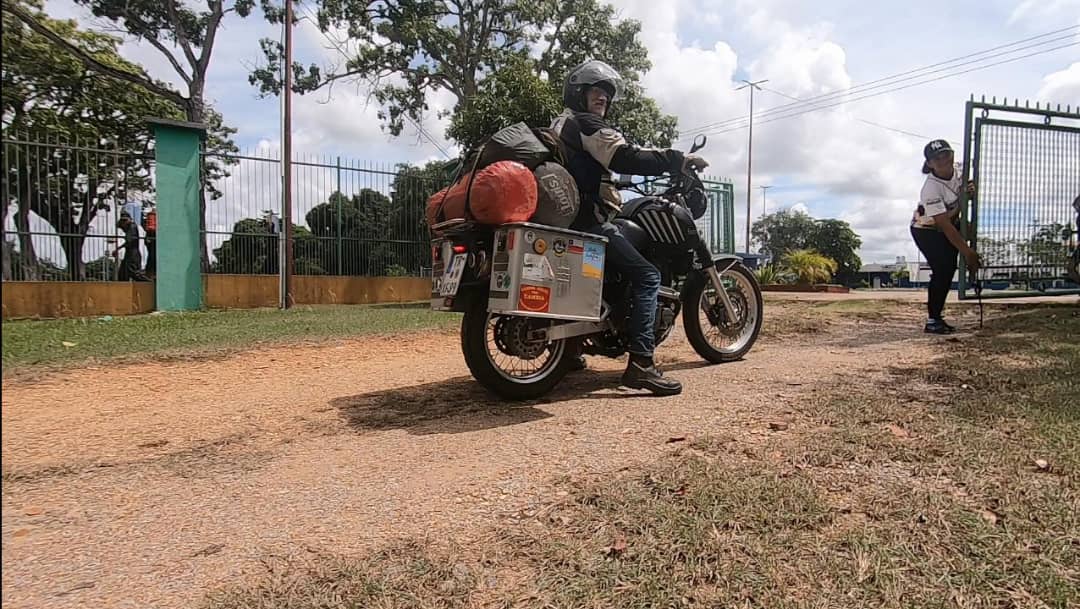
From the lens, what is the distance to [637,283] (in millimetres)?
4035

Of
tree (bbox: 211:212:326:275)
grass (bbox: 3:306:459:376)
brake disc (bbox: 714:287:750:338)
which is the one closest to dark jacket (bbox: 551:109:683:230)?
brake disc (bbox: 714:287:750:338)

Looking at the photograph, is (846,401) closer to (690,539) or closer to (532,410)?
(532,410)

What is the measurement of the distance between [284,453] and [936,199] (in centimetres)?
638

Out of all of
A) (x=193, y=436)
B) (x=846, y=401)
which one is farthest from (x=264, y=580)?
(x=846, y=401)

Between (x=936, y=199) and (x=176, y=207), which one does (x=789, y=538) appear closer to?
(x=936, y=199)

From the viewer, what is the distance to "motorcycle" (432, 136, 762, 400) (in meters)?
3.60

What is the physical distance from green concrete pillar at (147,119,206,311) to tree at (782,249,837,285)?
46.2 feet

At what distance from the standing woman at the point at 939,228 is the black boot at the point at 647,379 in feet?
12.6

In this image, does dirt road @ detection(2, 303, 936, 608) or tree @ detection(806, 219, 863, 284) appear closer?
dirt road @ detection(2, 303, 936, 608)

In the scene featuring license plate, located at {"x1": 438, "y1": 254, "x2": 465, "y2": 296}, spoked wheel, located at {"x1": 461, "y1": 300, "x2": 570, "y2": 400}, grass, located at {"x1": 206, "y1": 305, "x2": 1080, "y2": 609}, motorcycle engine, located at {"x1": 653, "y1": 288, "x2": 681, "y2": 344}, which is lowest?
grass, located at {"x1": 206, "y1": 305, "x2": 1080, "y2": 609}

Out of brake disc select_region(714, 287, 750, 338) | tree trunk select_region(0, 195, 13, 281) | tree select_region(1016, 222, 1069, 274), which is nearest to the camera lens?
tree trunk select_region(0, 195, 13, 281)

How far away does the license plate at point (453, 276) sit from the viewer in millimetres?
3645

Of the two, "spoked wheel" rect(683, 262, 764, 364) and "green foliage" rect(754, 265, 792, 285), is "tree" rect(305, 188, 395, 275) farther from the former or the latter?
"spoked wheel" rect(683, 262, 764, 364)

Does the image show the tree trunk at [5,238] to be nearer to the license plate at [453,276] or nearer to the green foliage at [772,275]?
the license plate at [453,276]
